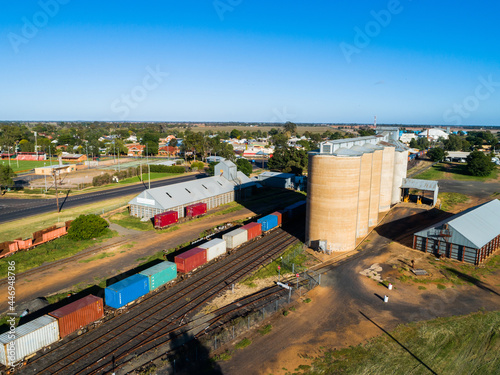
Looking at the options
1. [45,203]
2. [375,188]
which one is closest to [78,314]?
[375,188]

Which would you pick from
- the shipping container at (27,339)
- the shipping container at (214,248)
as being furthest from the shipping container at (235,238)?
the shipping container at (27,339)

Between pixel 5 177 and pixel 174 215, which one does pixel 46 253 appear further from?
pixel 5 177

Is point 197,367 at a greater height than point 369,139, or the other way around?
point 369,139

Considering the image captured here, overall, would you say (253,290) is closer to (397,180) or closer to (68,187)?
(397,180)

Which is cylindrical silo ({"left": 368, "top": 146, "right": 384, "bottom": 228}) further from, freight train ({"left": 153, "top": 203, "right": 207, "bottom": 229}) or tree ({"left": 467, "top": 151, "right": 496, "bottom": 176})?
tree ({"left": 467, "top": 151, "right": 496, "bottom": 176})

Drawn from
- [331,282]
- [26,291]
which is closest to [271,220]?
[331,282]

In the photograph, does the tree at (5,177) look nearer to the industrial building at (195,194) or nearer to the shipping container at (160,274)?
the industrial building at (195,194)
